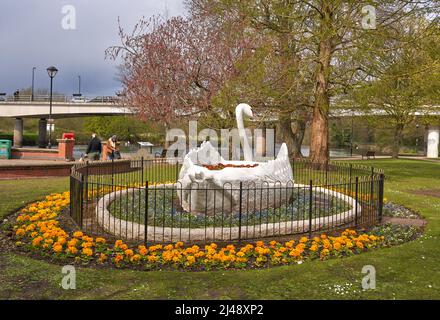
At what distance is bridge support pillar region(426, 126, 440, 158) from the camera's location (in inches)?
1871

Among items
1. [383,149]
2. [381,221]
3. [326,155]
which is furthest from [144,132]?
[381,221]

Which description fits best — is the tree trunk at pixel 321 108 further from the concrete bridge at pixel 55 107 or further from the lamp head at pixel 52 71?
the concrete bridge at pixel 55 107

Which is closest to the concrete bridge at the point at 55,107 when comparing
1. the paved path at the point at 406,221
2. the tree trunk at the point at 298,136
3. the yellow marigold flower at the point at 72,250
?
the tree trunk at the point at 298,136

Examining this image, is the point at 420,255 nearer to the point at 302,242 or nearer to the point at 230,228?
the point at 302,242

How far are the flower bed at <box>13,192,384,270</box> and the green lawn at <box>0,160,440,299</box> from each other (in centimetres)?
31

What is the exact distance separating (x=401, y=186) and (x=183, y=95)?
42.2 feet

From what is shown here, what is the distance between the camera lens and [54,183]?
1582cm

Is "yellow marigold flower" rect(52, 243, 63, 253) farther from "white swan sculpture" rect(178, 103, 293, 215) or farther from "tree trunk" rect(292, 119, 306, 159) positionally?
"tree trunk" rect(292, 119, 306, 159)

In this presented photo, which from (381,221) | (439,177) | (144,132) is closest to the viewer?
(381,221)

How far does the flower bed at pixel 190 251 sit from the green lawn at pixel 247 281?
311 millimetres

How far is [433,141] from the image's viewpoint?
47906mm

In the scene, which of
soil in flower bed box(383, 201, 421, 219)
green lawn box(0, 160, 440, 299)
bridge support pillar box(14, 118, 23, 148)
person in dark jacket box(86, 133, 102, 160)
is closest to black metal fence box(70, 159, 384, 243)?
soil in flower bed box(383, 201, 421, 219)

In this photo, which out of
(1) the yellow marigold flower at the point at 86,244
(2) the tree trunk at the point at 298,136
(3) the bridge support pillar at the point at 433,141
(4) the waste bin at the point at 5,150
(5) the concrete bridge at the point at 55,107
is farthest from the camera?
(5) the concrete bridge at the point at 55,107

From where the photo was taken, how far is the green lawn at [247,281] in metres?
5.39
